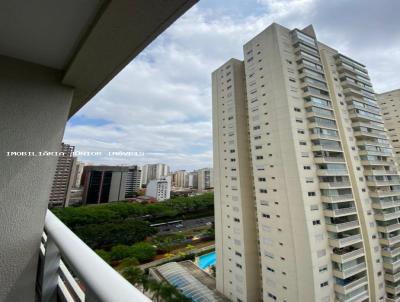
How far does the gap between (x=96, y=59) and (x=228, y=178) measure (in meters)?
9.82

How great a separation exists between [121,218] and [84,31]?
67.4ft

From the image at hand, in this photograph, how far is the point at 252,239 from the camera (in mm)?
8945

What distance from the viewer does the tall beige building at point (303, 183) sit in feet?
22.1

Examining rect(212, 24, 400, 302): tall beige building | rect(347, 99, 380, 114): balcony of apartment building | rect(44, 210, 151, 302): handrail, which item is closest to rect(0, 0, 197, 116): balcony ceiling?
rect(44, 210, 151, 302): handrail

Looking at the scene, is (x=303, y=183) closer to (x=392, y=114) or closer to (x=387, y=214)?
(x=387, y=214)

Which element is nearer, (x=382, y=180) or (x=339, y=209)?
(x=339, y=209)

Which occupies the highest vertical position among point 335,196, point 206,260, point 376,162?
point 376,162

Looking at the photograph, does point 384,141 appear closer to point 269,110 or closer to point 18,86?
point 269,110

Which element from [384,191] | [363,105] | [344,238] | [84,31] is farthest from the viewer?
[363,105]

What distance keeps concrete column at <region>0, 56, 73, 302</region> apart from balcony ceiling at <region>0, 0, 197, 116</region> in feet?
0.36

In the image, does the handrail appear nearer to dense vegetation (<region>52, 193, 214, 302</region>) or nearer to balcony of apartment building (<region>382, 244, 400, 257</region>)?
dense vegetation (<region>52, 193, 214, 302</region>)

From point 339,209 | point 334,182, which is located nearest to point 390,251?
point 339,209

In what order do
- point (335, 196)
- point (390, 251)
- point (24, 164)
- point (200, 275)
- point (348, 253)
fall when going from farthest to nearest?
point (200, 275) < point (390, 251) < point (335, 196) < point (348, 253) < point (24, 164)

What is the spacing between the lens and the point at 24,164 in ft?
2.52
